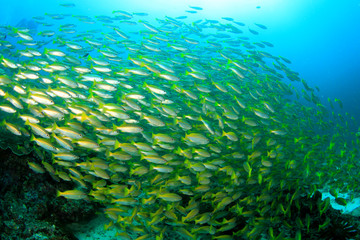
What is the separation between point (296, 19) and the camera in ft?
226

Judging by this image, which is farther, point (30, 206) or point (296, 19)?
point (296, 19)

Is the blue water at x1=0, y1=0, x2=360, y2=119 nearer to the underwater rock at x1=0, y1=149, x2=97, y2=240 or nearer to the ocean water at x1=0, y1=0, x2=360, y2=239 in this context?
the ocean water at x1=0, y1=0, x2=360, y2=239

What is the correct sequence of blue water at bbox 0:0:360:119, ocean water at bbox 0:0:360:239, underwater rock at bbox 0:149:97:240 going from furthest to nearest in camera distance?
blue water at bbox 0:0:360:119, ocean water at bbox 0:0:360:239, underwater rock at bbox 0:149:97:240

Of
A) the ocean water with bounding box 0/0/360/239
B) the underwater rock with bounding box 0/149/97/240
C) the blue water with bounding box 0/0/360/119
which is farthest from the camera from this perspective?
the blue water with bounding box 0/0/360/119

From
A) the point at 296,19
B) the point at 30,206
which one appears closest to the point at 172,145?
the point at 30,206

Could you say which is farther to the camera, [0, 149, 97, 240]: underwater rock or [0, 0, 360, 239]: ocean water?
[0, 0, 360, 239]: ocean water

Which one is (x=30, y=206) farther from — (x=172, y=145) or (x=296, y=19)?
(x=296, y=19)

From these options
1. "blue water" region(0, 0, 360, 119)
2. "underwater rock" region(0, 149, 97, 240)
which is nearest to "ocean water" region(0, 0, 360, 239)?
"underwater rock" region(0, 149, 97, 240)

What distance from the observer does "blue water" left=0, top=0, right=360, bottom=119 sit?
56938 millimetres

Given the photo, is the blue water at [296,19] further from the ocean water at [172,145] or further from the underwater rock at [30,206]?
the underwater rock at [30,206]

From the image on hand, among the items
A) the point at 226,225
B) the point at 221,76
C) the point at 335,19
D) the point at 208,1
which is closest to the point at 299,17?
the point at 335,19

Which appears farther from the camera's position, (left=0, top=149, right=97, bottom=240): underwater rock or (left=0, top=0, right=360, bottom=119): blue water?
(left=0, top=0, right=360, bottom=119): blue water

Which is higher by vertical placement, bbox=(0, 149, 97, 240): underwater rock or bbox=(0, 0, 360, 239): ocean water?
bbox=(0, 0, 360, 239): ocean water

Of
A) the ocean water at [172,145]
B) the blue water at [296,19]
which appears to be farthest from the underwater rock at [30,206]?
the blue water at [296,19]
